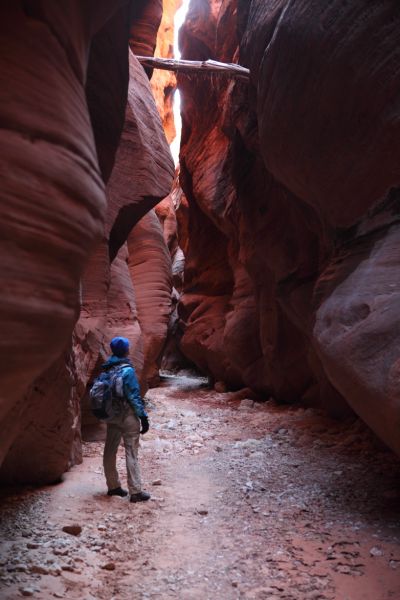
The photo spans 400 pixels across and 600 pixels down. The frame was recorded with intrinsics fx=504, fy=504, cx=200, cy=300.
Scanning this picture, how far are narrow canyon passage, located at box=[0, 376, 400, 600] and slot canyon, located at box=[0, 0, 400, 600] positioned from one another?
0.02m

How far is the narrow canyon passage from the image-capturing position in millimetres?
3246

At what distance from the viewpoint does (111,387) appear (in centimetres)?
500

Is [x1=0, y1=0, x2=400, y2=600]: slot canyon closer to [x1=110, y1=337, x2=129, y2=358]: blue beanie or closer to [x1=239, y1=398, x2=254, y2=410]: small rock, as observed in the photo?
[x1=110, y1=337, x2=129, y2=358]: blue beanie

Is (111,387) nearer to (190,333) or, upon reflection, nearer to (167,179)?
(167,179)

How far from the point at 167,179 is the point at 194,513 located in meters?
5.41

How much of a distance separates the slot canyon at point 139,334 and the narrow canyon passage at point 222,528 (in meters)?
0.02

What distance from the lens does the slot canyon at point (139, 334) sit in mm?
1896

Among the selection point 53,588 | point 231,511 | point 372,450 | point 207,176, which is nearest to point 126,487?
point 231,511

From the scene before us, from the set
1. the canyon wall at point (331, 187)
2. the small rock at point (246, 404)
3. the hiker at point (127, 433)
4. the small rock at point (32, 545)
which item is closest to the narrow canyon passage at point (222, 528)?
the small rock at point (32, 545)

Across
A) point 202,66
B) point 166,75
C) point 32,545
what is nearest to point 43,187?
point 32,545

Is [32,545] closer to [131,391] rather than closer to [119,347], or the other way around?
[131,391]

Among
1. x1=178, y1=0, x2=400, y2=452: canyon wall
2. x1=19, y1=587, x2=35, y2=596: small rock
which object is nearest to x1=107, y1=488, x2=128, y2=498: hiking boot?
x1=19, y1=587, x2=35, y2=596: small rock

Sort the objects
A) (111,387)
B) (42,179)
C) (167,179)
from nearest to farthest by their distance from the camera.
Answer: (42,179)
(111,387)
(167,179)

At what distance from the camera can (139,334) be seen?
29.0ft
